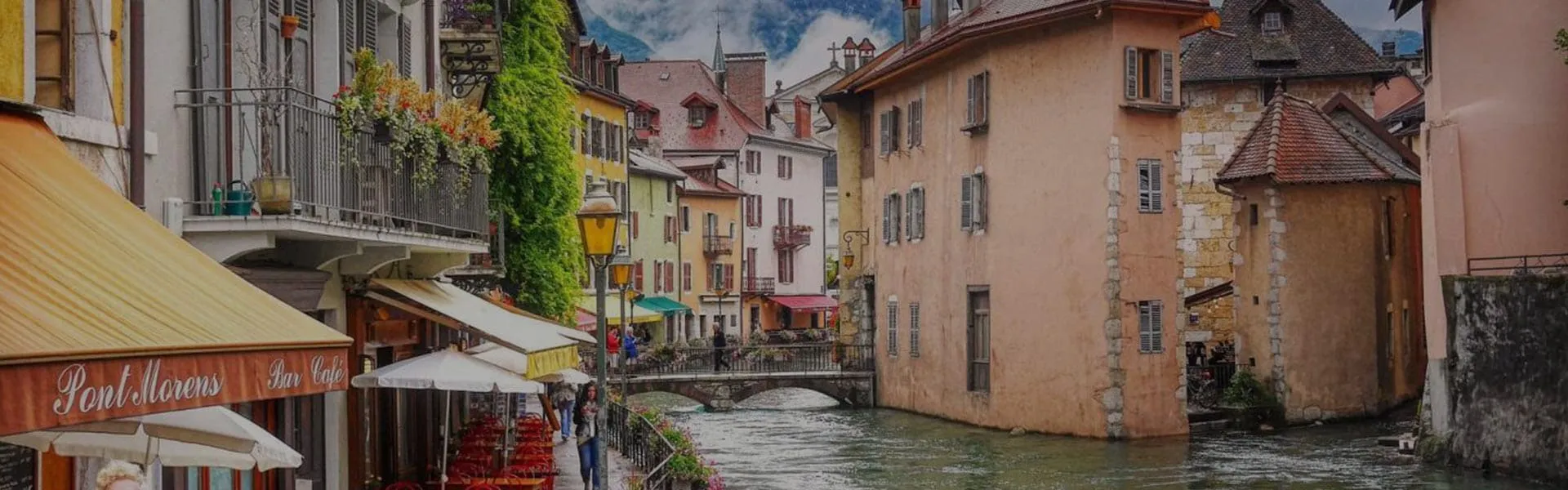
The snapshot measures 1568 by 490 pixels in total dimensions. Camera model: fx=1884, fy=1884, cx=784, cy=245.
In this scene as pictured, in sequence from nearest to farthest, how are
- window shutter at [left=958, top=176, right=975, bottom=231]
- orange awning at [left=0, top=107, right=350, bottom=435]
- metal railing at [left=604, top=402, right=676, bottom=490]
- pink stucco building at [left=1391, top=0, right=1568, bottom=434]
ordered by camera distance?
orange awning at [left=0, top=107, right=350, bottom=435] < metal railing at [left=604, top=402, right=676, bottom=490] < pink stucco building at [left=1391, top=0, right=1568, bottom=434] < window shutter at [left=958, top=176, right=975, bottom=231]

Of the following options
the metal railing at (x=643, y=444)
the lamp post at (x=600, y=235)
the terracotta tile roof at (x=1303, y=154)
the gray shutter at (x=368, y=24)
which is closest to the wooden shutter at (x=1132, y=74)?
the terracotta tile roof at (x=1303, y=154)

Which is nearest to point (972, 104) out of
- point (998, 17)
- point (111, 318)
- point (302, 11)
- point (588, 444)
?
point (998, 17)

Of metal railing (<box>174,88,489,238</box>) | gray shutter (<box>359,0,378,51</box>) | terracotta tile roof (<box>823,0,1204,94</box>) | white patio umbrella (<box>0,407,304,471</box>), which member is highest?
terracotta tile roof (<box>823,0,1204,94</box>)

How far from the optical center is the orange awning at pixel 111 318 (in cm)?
642

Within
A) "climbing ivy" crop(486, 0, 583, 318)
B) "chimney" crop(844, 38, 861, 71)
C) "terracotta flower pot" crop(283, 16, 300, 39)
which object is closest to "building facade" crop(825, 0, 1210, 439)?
"climbing ivy" crop(486, 0, 583, 318)

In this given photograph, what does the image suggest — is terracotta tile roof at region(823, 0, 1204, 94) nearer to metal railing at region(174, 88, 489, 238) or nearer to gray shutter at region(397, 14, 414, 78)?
gray shutter at region(397, 14, 414, 78)

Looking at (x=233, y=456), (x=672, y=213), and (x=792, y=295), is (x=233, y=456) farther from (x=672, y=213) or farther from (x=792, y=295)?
(x=792, y=295)

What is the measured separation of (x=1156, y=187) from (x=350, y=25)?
74.6 feet

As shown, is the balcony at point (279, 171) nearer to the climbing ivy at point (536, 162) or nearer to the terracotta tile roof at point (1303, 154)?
the climbing ivy at point (536, 162)

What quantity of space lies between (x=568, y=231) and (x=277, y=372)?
2144 cm

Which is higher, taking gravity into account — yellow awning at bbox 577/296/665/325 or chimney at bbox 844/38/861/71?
chimney at bbox 844/38/861/71

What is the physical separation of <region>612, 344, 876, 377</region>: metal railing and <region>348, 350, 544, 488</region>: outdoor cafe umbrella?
3085 cm

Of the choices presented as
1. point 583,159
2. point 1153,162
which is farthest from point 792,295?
point 1153,162

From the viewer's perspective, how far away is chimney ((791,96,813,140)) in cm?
8850
